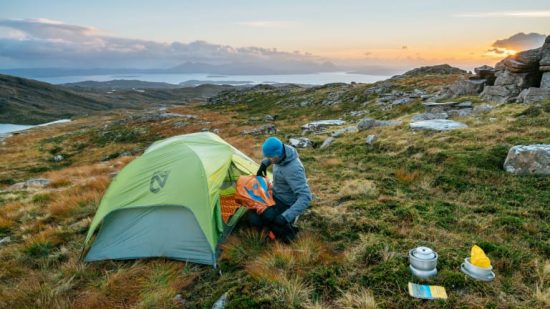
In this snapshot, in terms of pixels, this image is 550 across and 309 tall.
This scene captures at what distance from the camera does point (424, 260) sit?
17.6ft

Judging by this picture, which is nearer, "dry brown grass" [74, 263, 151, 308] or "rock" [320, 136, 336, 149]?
"dry brown grass" [74, 263, 151, 308]

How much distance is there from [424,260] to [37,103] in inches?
7677

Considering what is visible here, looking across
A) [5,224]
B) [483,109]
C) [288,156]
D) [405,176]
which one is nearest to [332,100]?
[483,109]

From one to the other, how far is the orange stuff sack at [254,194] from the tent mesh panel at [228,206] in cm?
69

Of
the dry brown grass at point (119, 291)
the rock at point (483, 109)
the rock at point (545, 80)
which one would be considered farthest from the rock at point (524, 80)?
the dry brown grass at point (119, 291)

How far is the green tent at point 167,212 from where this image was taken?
6820 millimetres

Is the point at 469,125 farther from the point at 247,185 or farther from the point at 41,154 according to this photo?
the point at 41,154

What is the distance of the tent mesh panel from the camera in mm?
7767

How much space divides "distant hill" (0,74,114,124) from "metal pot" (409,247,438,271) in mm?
156595

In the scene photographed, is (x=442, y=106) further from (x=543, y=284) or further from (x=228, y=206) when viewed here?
(x=543, y=284)

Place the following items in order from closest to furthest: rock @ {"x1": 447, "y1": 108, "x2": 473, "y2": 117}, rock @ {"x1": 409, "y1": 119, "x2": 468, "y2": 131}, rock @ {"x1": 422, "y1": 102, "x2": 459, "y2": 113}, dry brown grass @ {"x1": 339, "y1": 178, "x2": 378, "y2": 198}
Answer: dry brown grass @ {"x1": 339, "y1": 178, "x2": 378, "y2": 198} < rock @ {"x1": 409, "y1": 119, "x2": 468, "y2": 131} < rock @ {"x1": 447, "y1": 108, "x2": 473, "y2": 117} < rock @ {"x1": 422, "y1": 102, "x2": 459, "y2": 113}

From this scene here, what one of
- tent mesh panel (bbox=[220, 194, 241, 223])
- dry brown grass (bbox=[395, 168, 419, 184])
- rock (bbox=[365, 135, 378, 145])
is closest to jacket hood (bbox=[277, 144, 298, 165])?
tent mesh panel (bbox=[220, 194, 241, 223])

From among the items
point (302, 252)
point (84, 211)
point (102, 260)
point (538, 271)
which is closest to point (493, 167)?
point (538, 271)

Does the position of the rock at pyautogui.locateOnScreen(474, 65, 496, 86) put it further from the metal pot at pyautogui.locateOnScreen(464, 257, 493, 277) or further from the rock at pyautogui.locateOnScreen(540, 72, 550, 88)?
the metal pot at pyautogui.locateOnScreen(464, 257, 493, 277)
